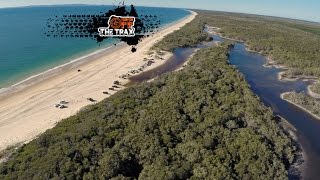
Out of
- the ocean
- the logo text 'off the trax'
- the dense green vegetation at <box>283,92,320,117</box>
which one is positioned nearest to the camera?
the logo text 'off the trax'

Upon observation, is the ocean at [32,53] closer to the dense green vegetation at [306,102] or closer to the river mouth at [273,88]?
the river mouth at [273,88]

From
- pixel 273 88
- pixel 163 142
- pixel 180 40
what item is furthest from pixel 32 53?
pixel 163 142

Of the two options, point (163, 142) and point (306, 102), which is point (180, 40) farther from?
point (163, 142)

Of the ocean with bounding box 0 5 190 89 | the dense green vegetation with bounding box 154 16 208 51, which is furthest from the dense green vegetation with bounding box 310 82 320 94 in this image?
the dense green vegetation with bounding box 154 16 208 51

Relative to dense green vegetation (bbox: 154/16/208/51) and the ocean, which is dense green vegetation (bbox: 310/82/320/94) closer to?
Result: the ocean

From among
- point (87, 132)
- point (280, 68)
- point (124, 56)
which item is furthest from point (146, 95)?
point (280, 68)

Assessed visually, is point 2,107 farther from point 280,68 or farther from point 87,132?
point 280,68
